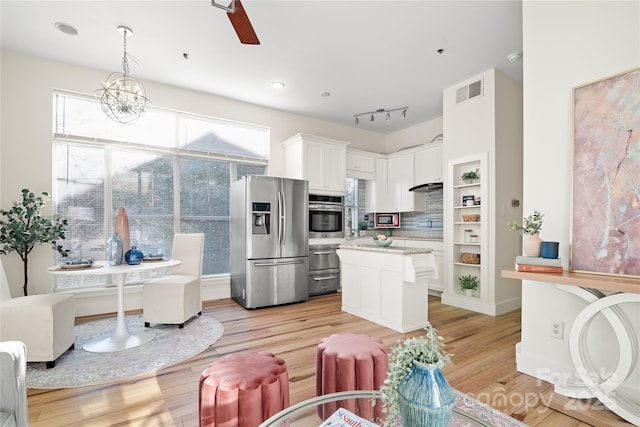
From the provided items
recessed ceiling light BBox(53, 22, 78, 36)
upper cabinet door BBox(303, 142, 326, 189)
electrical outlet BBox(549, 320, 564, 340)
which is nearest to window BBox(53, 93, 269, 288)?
upper cabinet door BBox(303, 142, 326, 189)

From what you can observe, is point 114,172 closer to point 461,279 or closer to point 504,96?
point 461,279

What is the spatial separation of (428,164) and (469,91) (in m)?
1.35

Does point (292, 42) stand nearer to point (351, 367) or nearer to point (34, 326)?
point (351, 367)

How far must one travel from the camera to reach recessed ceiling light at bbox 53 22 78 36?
113 inches

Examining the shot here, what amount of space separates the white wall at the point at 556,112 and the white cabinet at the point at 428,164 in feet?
8.29

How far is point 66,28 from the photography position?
115 inches

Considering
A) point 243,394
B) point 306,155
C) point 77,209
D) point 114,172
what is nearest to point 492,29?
point 306,155

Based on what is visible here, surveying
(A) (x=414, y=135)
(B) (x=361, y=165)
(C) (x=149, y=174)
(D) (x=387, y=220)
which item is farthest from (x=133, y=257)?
(A) (x=414, y=135)

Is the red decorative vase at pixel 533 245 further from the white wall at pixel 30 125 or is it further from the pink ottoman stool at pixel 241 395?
the white wall at pixel 30 125

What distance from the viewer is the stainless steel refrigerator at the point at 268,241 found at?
4.07 meters

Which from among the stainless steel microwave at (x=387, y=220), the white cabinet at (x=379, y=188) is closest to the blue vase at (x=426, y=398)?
the stainless steel microwave at (x=387, y=220)

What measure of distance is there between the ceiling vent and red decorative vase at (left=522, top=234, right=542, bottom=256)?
8.08ft

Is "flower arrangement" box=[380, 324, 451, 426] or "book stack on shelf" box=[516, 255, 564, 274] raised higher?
"book stack on shelf" box=[516, 255, 564, 274]

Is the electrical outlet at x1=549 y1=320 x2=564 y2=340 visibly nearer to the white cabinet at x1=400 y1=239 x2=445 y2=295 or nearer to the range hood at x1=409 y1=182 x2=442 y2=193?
the white cabinet at x1=400 y1=239 x2=445 y2=295
